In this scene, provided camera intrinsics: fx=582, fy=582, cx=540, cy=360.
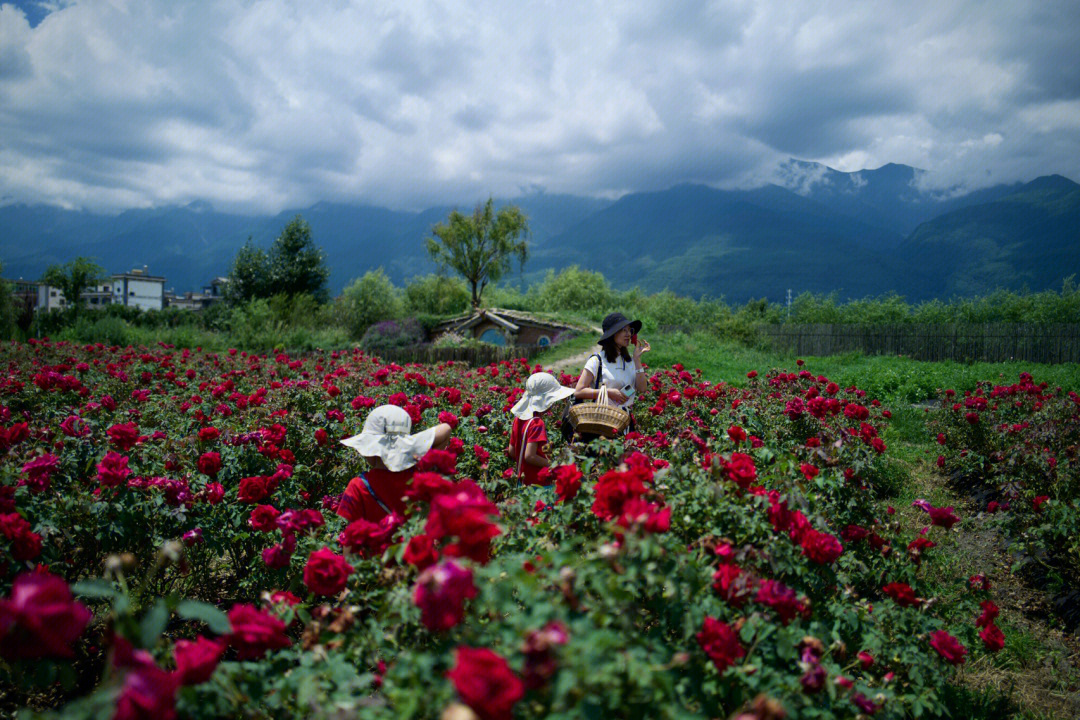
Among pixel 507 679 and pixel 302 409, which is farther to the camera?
pixel 302 409

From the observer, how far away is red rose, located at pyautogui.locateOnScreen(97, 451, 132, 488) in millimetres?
2598

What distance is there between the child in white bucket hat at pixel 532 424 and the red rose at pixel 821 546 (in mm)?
1722

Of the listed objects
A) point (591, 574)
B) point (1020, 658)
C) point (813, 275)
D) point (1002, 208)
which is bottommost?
point (1020, 658)

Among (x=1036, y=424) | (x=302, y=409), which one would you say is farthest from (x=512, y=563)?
(x=1036, y=424)

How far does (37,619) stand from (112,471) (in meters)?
2.05

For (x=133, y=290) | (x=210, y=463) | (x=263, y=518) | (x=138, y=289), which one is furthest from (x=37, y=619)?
(x=138, y=289)

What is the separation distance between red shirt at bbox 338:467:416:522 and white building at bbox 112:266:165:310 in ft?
335

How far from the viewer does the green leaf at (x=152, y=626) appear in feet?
3.06

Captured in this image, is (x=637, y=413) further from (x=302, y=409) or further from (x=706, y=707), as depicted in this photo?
(x=706, y=707)

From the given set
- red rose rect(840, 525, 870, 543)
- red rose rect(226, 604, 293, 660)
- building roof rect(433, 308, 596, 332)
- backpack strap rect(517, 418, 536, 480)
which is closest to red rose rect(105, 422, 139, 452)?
backpack strap rect(517, 418, 536, 480)

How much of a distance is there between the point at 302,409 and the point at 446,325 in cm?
2837

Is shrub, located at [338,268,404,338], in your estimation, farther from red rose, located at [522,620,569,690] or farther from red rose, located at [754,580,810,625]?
red rose, located at [522,620,569,690]

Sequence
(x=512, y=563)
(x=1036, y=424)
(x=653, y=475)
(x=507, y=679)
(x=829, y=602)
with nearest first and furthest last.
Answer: (x=507, y=679) → (x=512, y=563) → (x=653, y=475) → (x=829, y=602) → (x=1036, y=424)

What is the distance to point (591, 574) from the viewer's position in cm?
126
